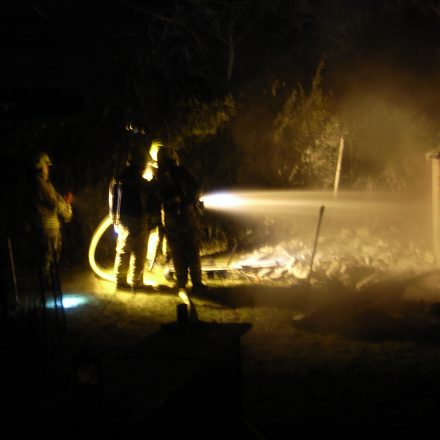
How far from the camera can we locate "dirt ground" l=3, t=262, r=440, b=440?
17.3ft

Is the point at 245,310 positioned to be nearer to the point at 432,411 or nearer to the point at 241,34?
the point at 432,411

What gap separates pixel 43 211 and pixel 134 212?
1.39 m

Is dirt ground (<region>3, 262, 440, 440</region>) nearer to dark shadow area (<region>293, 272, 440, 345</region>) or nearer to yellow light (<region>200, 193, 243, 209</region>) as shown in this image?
dark shadow area (<region>293, 272, 440, 345</region>)

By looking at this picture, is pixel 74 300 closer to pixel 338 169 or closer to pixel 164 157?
pixel 164 157

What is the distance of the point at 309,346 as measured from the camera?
698 centimetres

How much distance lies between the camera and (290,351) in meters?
6.86

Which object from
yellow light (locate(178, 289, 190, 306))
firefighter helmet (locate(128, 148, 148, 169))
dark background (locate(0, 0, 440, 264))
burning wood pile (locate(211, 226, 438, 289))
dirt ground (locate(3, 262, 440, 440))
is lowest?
dirt ground (locate(3, 262, 440, 440))

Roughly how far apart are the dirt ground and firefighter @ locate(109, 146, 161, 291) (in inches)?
21.3

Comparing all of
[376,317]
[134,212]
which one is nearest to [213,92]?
[134,212]

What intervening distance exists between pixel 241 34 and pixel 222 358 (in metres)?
14.1

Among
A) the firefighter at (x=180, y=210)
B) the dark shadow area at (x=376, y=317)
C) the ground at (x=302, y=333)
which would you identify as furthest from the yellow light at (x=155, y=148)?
the dark shadow area at (x=376, y=317)

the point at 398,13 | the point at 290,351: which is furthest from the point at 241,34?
the point at 290,351

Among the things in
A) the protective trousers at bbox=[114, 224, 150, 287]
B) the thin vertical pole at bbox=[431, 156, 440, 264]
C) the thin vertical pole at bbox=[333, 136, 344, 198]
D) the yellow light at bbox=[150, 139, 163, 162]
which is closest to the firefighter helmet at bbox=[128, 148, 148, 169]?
the yellow light at bbox=[150, 139, 163, 162]

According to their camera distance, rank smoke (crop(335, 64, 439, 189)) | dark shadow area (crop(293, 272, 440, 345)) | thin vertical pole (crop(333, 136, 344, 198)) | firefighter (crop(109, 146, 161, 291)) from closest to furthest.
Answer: dark shadow area (crop(293, 272, 440, 345))
firefighter (crop(109, 146, 161, 291))
thin vertical pole (crop(333, 136, 344, 198))
smoke (crop(335, 64, 439, 189))
